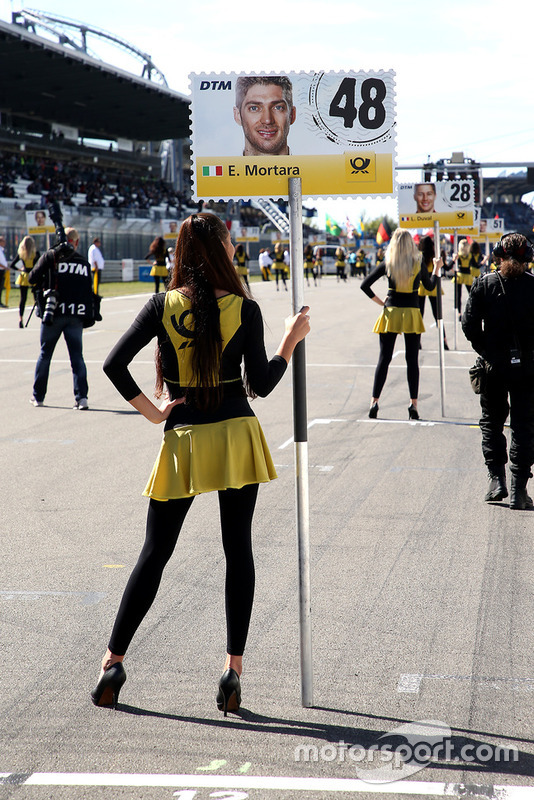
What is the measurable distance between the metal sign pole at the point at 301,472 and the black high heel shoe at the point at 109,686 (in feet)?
2.26

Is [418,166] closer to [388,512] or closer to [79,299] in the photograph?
[79,299]

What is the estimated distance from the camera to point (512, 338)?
6625mm

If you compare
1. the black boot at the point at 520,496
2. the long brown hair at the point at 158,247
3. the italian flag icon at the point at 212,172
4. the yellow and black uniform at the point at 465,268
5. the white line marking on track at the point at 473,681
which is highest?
the long brown hair at the point at 158,247

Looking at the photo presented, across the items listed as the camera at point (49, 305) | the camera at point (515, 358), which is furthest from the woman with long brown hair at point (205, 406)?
the camera at point (49, 305)

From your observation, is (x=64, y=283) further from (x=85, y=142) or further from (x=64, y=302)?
(x=85, y=142)

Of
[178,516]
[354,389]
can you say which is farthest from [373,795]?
[354,389]

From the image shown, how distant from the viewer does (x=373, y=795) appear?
3000mm

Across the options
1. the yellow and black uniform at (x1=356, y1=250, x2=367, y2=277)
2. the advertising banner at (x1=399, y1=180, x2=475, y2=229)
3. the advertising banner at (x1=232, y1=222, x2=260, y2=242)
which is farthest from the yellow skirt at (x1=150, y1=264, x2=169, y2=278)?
the yellow and black uniform at (x1=356, y1=250, x2=367, y2=277)

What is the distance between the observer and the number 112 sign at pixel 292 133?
3936 mm

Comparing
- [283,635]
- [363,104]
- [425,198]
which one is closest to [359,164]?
[363,104]

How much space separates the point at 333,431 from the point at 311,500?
9.19 feet

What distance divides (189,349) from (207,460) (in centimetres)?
41

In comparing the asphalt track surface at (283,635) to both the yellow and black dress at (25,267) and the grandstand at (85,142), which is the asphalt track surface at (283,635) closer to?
the yellow and black dress at (25,267)

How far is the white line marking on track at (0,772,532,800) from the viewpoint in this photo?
9.90 feet
